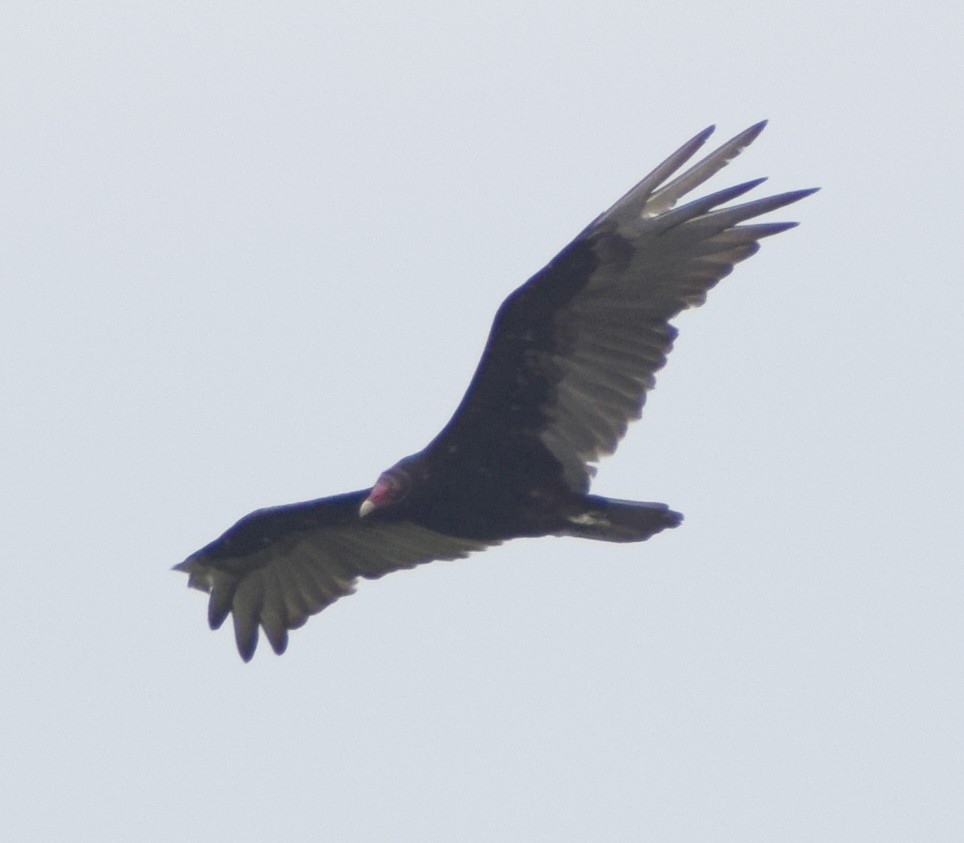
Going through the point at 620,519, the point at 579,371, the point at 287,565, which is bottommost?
the point at 620,519

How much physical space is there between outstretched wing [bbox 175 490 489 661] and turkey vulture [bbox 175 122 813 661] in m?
0.62

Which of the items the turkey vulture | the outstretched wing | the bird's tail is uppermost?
the outstretched wing

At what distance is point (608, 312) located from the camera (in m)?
8.09

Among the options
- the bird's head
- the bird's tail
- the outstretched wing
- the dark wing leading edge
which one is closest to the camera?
the dark wing leading edge

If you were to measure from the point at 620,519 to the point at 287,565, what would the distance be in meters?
2.10

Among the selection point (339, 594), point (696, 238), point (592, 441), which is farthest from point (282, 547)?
point (696, 238)

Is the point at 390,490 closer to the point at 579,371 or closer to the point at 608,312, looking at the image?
the point at 579,371

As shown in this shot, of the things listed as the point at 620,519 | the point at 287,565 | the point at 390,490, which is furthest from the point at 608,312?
the point at 287,565

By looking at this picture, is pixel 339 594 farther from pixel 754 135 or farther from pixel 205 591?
pixel 754 135

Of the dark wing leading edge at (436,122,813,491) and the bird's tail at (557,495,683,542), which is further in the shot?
the bird's tail at (557,495,683,542)

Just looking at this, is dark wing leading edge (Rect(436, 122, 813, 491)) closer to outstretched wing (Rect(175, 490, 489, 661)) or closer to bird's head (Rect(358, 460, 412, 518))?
bird's head (Rect(358, 460, 412, 518))

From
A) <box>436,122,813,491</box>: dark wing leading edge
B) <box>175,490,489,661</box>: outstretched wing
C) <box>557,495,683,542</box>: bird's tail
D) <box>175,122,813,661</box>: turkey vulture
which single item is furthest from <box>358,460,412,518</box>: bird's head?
<box>175,490,489,661</box>: outstretched wing

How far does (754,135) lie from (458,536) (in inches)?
84.7

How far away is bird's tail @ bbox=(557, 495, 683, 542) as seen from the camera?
8.04 meters
